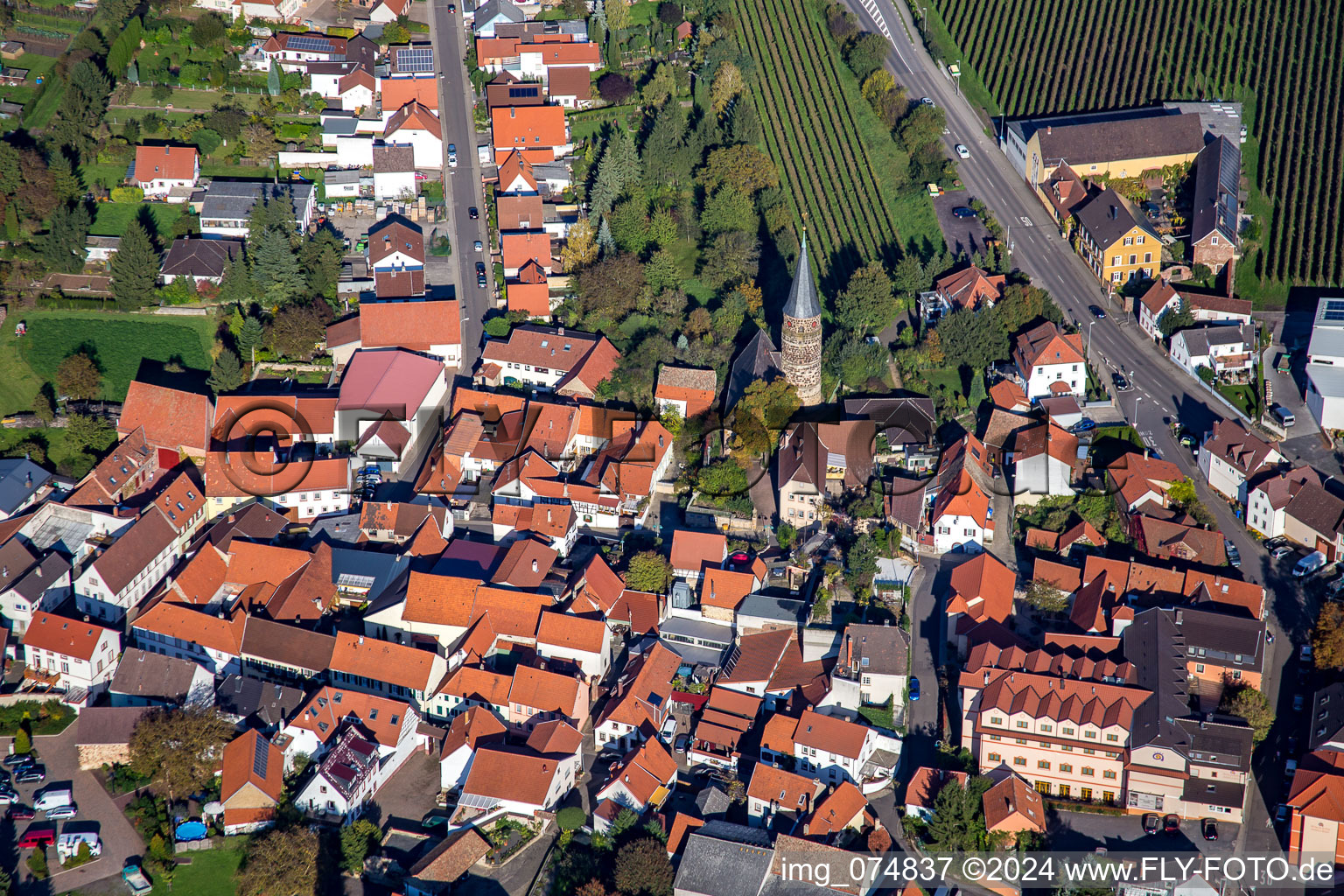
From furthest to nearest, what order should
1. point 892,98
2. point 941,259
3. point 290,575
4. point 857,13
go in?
point 857,13 → point 892,98 → point 941,259 → point 290,575

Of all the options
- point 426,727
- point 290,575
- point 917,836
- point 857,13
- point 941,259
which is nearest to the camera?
point 917,836

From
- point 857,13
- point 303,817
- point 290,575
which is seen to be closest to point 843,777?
point 303,817

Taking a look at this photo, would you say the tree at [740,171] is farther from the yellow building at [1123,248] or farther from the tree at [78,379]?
the tree at [78,379]

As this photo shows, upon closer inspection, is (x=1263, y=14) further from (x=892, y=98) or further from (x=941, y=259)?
(x=941, y=259)

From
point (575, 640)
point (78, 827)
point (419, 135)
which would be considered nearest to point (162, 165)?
point (419, 135)

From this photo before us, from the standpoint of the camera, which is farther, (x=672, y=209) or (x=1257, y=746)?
(x=672, y=209)

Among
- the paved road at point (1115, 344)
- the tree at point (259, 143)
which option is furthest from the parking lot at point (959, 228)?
the tree at point (259, 143)

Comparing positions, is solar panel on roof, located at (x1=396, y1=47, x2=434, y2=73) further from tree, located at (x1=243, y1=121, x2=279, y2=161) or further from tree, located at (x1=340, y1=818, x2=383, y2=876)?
tree, located at (x1=340, y1=818, x2=383, y2=876)

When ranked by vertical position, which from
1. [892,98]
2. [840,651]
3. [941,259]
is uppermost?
[892,98]
